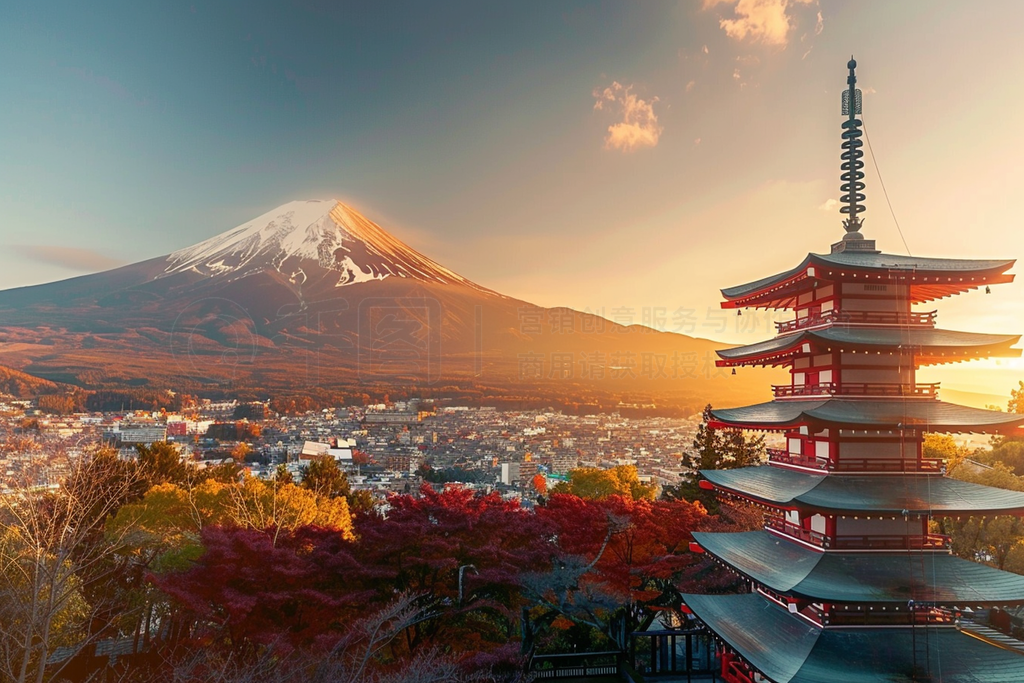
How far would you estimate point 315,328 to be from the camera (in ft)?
248

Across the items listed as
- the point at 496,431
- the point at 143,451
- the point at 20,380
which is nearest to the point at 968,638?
the point at 143,451

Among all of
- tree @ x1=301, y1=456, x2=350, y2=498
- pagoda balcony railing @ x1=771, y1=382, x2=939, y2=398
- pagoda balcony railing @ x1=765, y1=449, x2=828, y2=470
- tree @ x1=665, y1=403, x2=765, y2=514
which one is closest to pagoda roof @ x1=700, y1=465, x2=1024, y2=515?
pagoda balcony railing @ x1=765, y1=449, x2=828, y2=470

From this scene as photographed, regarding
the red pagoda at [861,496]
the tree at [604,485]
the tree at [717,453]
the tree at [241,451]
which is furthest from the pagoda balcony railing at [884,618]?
the tree at [241,451]

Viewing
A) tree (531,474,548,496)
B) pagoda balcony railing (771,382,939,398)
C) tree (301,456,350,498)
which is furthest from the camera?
tree (531,474,548,496)

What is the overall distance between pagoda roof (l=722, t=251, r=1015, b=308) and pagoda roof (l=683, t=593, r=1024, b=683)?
5.46 metres

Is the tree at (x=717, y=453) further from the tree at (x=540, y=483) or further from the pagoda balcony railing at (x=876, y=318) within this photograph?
the tree at (x=540, y=483)

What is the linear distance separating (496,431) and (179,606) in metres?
57.3

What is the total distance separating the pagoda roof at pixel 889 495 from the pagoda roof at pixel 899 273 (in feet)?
10.8

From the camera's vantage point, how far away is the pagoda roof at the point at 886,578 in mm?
8031

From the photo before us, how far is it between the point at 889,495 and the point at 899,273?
3630 mm

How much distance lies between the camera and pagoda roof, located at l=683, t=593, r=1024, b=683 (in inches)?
302

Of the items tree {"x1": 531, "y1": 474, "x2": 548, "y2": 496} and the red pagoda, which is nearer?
the red pagoda

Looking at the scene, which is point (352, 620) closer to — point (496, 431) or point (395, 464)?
point (395, 464)

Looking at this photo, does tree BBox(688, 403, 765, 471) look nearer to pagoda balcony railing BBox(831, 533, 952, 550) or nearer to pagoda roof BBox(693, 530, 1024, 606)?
pagoda balcony railing BBox(831, 533, 952, 550)
